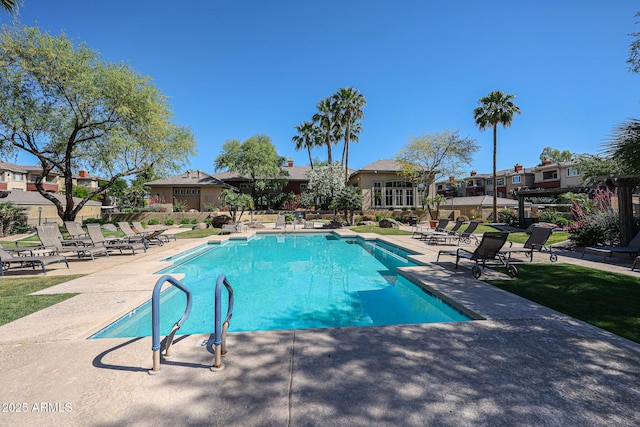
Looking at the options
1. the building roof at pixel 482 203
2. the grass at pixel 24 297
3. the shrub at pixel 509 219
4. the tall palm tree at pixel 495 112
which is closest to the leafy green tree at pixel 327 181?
the building roof at pixel 482 203

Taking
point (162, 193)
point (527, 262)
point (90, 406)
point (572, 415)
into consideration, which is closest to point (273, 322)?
point (90, 406)

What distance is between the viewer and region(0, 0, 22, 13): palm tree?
10.2 meters

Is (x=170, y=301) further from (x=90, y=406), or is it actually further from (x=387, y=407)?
(x=387, y=407)

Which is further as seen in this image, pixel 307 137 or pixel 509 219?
pixel 307 137

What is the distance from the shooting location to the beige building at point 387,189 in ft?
113

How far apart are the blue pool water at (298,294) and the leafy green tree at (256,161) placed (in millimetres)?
27283

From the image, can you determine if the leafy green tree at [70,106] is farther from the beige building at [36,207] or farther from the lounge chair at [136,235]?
the beige building at [36,207]

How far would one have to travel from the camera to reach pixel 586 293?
554 cm

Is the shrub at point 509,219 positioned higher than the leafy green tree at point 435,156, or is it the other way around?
the leafy green tree at point 435,156

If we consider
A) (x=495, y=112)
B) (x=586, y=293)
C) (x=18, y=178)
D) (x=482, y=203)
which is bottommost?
(x=586, y=293)

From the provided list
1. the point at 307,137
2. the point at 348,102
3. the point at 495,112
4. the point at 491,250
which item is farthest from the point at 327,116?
the point at 491,250

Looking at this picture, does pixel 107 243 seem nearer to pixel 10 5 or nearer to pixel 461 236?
pixel 10 5

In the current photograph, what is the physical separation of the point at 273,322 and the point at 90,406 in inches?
130

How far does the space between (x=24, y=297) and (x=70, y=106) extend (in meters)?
18.1
